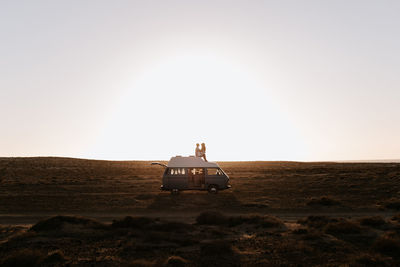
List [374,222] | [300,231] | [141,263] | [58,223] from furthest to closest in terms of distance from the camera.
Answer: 1. [374,222]
2. [58,223]
3. [300,231]
4. [141,263]

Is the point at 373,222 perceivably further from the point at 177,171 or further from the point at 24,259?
the point at 24,259

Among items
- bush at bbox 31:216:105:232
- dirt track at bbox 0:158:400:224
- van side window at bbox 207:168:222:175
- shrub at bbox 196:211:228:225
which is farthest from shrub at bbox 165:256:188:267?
van side window at bbox 207:168:222:175

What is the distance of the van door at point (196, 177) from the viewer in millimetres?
26359

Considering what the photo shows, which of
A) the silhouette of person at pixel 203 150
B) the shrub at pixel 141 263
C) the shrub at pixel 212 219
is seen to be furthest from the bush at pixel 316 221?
the silhouette of person at pixel 203 150

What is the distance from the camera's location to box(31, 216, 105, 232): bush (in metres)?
15.5

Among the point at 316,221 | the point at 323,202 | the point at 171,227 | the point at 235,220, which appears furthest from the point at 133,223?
the point at 323,202

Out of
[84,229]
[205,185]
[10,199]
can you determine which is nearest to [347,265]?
[84,229]

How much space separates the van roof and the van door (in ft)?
1.41

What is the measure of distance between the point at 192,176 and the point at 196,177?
357 millimetres

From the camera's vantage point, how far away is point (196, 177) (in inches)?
1042

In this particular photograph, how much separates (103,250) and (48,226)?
15.2 feet

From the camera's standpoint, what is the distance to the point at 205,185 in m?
26.5

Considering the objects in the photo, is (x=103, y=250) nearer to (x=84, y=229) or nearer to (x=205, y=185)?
(x=84, y=229)

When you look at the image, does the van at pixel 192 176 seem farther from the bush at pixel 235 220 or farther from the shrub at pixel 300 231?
the shrub at pixel 300 231
